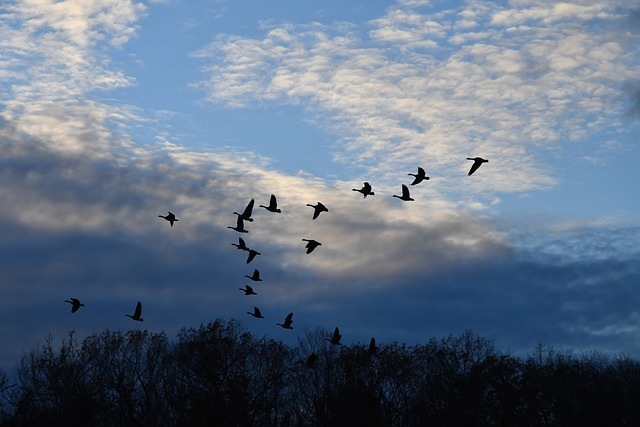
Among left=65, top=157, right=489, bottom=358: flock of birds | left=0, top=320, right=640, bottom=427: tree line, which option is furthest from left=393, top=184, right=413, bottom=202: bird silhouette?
left=0, top=320, right=640, bottom=427: tree line

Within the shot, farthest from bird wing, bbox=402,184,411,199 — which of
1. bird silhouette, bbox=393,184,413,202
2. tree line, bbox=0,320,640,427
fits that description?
tree line, bbox=0,320,640,427

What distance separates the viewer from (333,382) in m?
61.6

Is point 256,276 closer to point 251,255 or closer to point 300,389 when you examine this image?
point 251,255

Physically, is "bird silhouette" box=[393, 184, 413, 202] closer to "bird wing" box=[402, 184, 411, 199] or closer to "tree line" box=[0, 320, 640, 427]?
"bird wing" box=[402, 184, 411, 199]

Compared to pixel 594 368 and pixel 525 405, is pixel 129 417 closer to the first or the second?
pixel 525 405

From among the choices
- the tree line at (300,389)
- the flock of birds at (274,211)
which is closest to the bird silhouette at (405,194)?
the flock of birds at (274,211)

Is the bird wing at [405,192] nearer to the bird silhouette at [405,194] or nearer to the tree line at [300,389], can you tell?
the bird silhouette at [405,194]

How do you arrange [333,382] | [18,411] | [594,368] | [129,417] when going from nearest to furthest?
[18,411]
[129,417]
[333,382]
[594,368]

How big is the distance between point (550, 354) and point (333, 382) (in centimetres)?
2310

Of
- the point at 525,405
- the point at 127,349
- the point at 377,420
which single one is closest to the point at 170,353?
the point at 127,349

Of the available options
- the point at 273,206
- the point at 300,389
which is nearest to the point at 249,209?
the point at 273,206

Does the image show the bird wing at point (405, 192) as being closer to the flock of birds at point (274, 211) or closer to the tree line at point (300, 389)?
the flock of birds at point (274, 211)

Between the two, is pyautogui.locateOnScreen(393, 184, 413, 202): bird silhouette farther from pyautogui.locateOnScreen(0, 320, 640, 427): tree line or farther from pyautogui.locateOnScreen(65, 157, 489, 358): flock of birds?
pyautogui.locateOnScreen(0, 320, 640, 427): tree line

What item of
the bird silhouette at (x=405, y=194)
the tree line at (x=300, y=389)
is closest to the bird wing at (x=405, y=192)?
the bird silhouette at (x=405, y=194)
